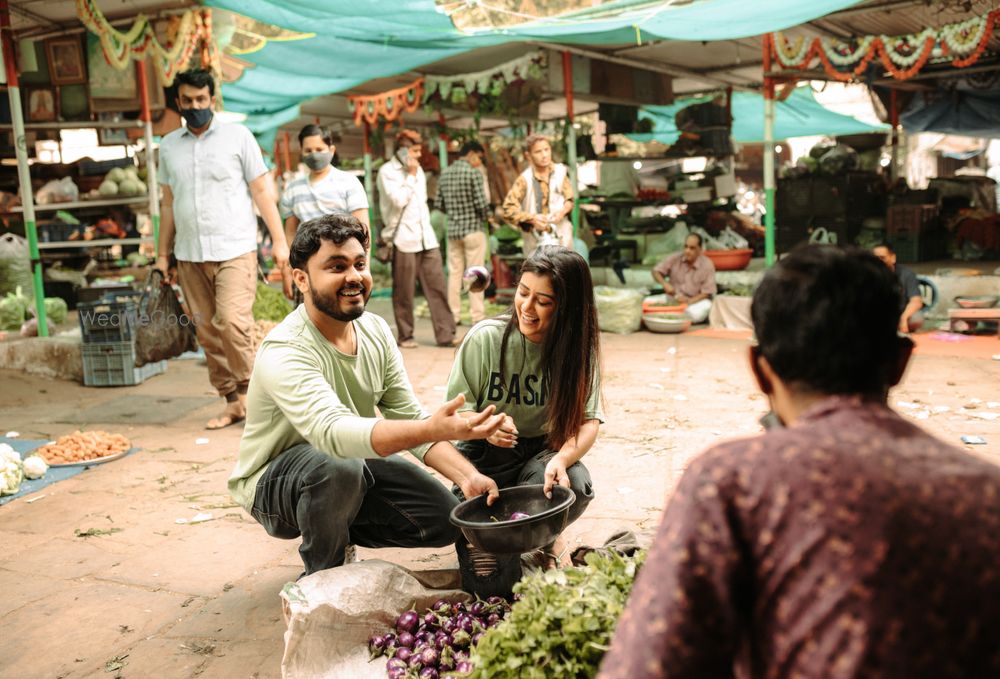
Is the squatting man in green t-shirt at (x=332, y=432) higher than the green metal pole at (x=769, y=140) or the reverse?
the reverse

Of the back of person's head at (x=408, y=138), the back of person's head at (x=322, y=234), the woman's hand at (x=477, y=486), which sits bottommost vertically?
the woman's hand at (x=477, y=486)

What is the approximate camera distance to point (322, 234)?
3148 mm

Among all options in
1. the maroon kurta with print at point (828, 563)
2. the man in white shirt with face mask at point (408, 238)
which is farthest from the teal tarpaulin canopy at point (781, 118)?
the maroon kurta with print at point (828, 563)

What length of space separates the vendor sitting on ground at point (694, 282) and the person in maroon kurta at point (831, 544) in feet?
29.8

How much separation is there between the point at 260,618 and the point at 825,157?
37.4 feet

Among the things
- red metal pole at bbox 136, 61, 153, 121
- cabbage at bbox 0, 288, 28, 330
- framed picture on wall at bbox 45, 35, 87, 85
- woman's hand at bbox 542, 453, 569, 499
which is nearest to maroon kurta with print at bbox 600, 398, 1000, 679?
woman's hand at bbox 542, 453, 569, 499

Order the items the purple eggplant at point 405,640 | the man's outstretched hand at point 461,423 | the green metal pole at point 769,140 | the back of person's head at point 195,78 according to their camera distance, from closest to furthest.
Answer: the man's outstretched hand at point 461,423 < the purple eggplant at point 405,640 < the back of person's head at point 195,78 < the green metal pole at point 769,140

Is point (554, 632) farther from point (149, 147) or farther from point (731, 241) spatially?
point (731, 241)

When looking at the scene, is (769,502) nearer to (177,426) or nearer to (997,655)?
(997,655)

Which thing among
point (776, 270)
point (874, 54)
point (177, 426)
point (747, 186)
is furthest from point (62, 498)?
point (747, 186)

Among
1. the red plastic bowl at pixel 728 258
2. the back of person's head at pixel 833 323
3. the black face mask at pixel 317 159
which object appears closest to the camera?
the back of person's head at pixel 833 323

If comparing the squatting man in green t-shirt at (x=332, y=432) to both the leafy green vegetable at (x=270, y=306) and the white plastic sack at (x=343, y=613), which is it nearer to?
the white plastic sack at (x=343, y=613)

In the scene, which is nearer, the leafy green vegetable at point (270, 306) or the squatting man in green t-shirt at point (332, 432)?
the squatting man in green t-shirt at point (332, 432)

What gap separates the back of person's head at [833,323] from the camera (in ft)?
4.52
